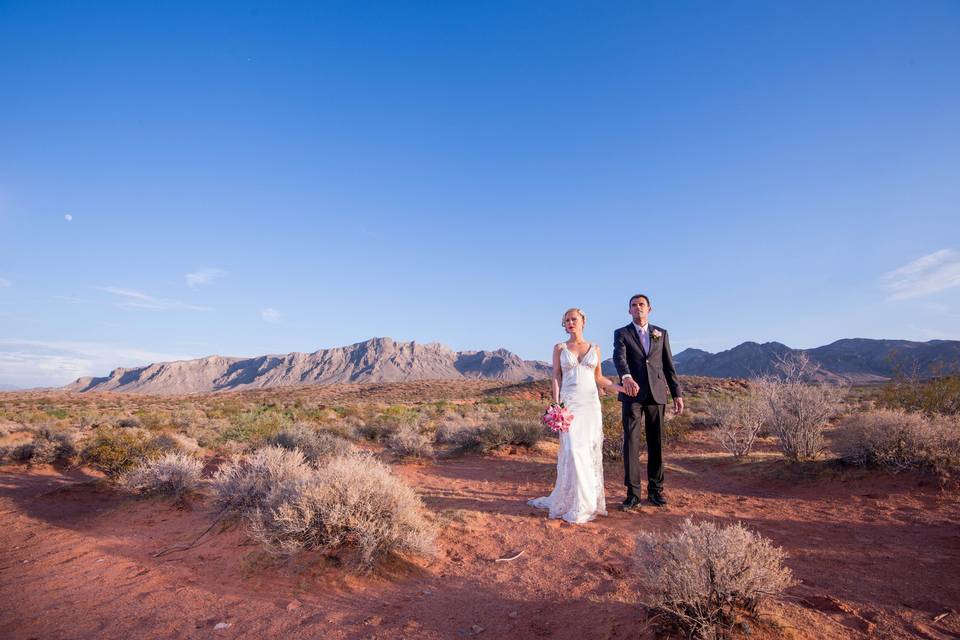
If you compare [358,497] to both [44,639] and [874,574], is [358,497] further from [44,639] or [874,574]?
[874,574]

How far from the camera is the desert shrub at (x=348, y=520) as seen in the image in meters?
4.21

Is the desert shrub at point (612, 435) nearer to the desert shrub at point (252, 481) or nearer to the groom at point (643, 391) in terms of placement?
the groom at point (643, 391)

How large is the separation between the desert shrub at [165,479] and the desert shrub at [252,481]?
1342 mm

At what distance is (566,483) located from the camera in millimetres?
5539

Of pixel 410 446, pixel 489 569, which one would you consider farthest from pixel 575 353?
Result: pixel 410 446

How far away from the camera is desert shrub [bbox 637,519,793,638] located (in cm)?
256

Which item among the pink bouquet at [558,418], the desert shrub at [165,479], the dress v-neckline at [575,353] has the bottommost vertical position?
the desert shrub at [165,479]

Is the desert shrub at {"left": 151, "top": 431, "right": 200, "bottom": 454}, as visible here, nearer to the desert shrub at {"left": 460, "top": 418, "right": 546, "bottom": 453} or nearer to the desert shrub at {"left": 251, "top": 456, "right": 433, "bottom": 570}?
the desert shrub at {"left": 460, "top": 418, "right": 546, "bottom": 453}

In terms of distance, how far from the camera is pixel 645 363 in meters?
5.72

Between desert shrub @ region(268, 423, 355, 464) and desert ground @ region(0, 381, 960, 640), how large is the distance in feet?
6.84

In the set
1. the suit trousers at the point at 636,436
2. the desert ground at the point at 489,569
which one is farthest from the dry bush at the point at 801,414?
the suit trousers at the point at 636,436

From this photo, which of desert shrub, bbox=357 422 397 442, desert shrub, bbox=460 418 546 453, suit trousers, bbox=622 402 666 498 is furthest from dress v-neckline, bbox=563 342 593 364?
desert shrub, bbox=357 422 397 442

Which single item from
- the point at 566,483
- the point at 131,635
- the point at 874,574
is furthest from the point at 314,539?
the point at 874,574

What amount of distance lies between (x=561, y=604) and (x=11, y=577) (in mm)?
5153
